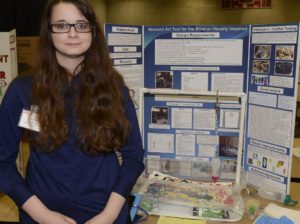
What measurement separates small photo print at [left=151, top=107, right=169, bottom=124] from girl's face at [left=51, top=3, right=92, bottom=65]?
717 mm

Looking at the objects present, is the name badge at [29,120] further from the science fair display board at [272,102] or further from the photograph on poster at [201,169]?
the science fair display board at [272,102]

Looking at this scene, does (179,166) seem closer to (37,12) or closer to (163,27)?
(163,27)

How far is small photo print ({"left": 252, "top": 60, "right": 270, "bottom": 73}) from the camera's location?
1.55 m

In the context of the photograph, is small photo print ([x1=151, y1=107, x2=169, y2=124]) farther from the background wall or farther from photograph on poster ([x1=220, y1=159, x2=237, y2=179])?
the background wall

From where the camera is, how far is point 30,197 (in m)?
1.10

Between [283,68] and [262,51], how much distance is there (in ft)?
0.42

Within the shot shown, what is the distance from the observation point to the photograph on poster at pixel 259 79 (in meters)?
1.55

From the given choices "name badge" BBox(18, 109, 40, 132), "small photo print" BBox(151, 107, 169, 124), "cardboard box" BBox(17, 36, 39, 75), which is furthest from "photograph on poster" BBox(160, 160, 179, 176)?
"cardboard box" BBox(17, 36, 39, 75)

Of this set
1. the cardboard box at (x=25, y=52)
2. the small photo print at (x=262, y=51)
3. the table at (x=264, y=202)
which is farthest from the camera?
the cardboard box at (x=25, y=52)

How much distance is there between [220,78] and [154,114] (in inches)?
14.6

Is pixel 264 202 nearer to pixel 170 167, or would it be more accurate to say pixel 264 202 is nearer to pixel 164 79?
pixel 170 167

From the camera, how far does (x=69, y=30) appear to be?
1049 mm

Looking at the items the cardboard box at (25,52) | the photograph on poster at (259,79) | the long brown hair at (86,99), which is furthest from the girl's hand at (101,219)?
the cardboard box at (25,52)

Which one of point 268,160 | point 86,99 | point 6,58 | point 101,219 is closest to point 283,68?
point 268,160
